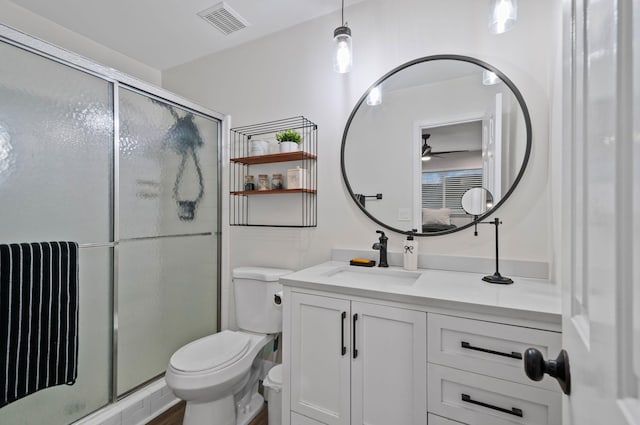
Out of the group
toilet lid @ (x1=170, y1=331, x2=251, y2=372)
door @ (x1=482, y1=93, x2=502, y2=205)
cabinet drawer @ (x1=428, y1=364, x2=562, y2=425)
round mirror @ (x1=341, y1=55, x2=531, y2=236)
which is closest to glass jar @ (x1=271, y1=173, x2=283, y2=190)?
round mirror @ (x1=341, y1=55, x2=531, y2=236)

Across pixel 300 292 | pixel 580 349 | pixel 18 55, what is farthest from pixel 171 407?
pixel 580 349

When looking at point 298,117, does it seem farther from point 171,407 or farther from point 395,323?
point 171,407

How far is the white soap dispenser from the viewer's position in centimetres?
151

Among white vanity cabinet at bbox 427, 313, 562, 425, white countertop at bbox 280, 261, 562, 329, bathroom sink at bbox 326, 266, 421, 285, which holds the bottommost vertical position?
white vanity cabinet at bbox 427, 313, 562, 425

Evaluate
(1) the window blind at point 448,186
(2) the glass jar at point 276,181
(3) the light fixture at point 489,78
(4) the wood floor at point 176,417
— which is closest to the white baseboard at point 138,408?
(4) the wood floor at point 176,417

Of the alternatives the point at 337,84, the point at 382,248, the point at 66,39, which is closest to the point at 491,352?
the point at 382,248

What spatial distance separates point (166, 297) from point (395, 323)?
1525 mm

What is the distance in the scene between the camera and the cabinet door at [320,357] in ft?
4.00

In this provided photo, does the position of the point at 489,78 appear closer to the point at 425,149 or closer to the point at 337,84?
the point at 425,149

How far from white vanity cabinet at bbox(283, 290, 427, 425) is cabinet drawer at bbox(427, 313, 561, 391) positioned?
0.18ft

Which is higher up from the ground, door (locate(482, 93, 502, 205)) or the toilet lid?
door (locate(482, 93, 502, 205))

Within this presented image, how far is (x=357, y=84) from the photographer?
1.78m

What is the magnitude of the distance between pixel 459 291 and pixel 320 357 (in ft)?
2.11

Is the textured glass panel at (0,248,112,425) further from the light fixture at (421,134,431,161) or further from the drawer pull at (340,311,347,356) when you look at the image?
the light fixture at (421,134,431,161)
